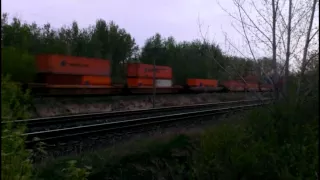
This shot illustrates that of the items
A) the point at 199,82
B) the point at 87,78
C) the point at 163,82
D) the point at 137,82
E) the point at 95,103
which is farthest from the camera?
the point at 199,82

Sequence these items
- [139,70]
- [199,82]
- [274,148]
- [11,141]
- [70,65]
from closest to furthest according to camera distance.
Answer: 1. [11,141]
2. [274,148]
3. [70,65]
4. [139,70]
5. [199,82]

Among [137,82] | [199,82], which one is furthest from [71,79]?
[199,82]

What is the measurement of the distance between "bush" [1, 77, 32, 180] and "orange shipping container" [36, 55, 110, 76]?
57.1 ft

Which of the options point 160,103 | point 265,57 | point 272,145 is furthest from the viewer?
point 160,103

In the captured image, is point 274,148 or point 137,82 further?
point 137,82

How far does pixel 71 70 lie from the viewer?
24.4 m

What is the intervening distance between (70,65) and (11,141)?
2183 cm

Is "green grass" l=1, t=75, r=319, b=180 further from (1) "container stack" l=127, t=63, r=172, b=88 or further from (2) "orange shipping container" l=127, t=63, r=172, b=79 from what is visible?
(2) "orange shipping container" l=127, t=63, r=172, b=79

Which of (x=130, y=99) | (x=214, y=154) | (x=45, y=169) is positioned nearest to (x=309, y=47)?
(x=214, y=154)

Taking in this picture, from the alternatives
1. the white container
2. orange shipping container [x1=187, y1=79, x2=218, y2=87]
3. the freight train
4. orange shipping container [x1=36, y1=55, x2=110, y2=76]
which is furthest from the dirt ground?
orange shipping container [x1=187, y1=79, x2=218, y2=87]

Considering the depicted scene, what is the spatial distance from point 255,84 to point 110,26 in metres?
43.6

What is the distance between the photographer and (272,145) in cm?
304

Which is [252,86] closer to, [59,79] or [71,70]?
[59,79]

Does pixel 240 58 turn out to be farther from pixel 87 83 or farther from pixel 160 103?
pixel 160 103
